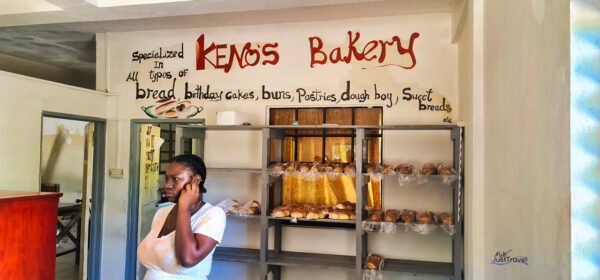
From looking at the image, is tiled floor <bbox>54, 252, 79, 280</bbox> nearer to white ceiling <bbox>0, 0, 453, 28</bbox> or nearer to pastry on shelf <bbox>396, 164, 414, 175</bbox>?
white ceiling <bbox>0, 0, 453, 28</bbox>

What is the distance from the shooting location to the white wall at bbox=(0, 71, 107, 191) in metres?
3.07

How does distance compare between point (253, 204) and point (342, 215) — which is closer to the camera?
point (342, 215)

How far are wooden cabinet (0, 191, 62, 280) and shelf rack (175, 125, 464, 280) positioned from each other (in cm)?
123

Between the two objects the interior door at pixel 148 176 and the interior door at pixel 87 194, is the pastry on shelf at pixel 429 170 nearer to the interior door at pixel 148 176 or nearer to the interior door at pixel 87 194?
the interior door at pixel 148 176

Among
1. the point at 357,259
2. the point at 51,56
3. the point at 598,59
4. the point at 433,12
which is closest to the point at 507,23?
the point at 598,59

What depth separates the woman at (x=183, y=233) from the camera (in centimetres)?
170

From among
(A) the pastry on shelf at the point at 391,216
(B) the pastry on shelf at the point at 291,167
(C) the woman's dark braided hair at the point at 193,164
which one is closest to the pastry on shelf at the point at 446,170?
(A) the pastry on shelf at the point at 391,216

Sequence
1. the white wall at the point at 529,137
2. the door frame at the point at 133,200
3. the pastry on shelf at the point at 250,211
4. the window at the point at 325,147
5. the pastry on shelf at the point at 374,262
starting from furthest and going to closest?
the door frame at the point at 133,200 → the window at the point at 325,147 → the pastry on shelf at the point at 250,211 → the pastry on shelf at the point at 374,262 → the white wall at the point at 529,137

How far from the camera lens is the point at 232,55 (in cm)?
369

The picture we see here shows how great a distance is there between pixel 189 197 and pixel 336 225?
1.82 metres

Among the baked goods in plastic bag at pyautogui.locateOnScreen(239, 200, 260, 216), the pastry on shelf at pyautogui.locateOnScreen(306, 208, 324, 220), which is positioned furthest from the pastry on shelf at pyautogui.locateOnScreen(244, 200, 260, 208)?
the pastry on shelf at pyautogui.locateOnScreen(306, 208, 324, 220)

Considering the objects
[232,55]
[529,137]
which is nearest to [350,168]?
[232,55]

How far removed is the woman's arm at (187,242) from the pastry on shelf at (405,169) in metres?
1.67

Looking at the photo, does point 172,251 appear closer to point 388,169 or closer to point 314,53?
point 388,169
